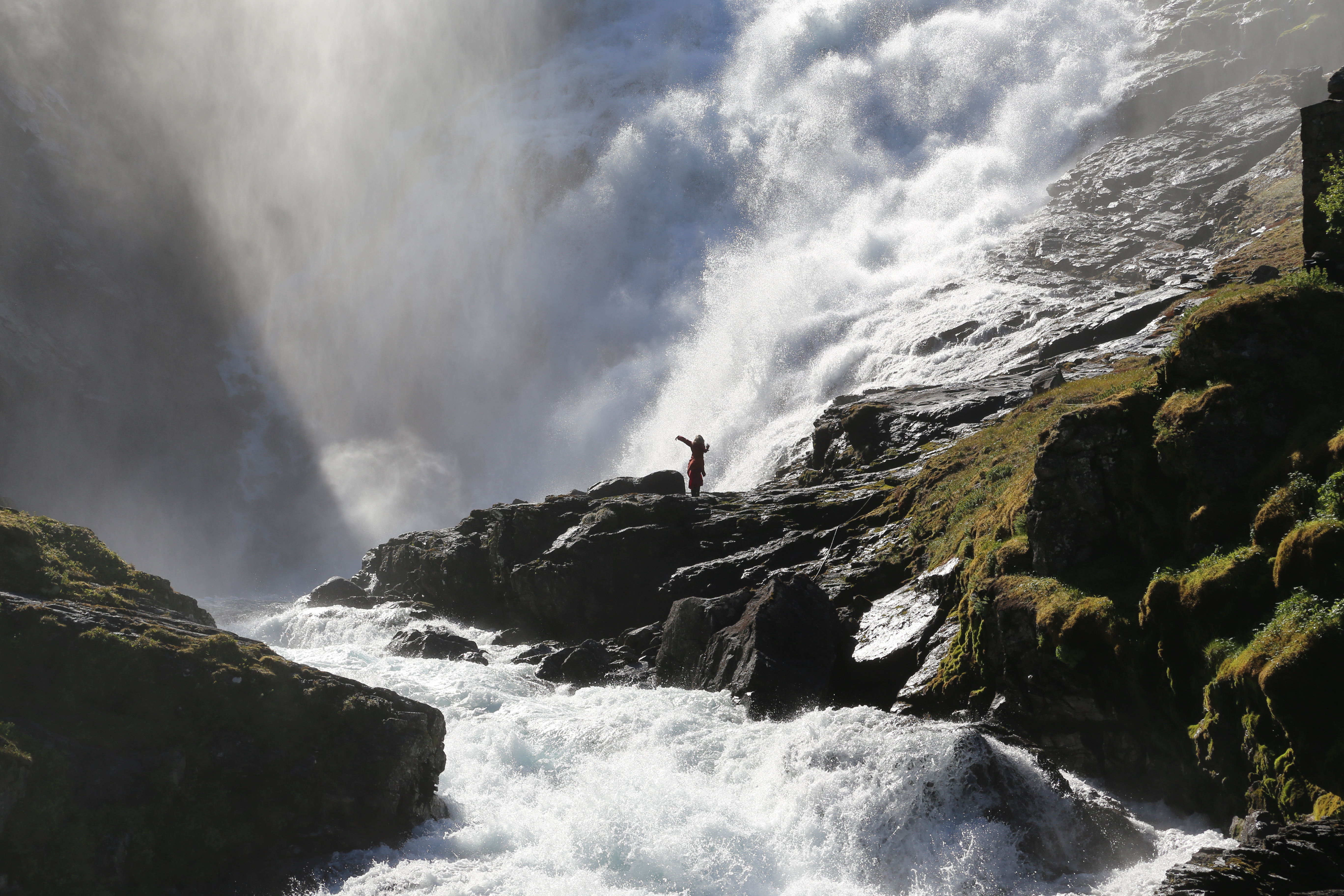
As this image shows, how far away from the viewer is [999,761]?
1149cm

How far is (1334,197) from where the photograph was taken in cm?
1232

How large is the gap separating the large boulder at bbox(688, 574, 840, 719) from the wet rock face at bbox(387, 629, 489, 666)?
10798 mm

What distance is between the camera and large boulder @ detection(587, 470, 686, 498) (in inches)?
1362

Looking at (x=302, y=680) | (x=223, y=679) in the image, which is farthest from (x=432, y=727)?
(x=223, y=679)

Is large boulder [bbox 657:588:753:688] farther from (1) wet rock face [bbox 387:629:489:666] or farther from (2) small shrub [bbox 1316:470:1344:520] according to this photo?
(2) small shrub [bbox 1316:470:1344:520]

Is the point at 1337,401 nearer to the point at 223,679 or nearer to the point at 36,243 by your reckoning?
Result: the point at 223,679

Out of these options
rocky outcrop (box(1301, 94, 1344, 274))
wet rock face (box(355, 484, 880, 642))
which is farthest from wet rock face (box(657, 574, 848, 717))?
rocky outcrop (box(1301, 94, 1344, 274))

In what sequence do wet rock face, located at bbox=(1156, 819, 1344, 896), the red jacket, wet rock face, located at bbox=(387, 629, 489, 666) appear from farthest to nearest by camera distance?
the red jacket → wet rock face, located at bbox=(387, 629, 489, 666) → wet rock face, located at bbox=(1156, 819, 1344, 896)

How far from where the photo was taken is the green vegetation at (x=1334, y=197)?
482 inches

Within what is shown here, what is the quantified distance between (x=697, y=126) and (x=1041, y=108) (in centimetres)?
4133

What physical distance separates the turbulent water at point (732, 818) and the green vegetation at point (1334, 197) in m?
9.77

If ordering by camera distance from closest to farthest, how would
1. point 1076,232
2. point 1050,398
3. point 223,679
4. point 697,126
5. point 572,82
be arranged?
point 223,679
point 1050,398
point 1076,232
point 697,126
point 572,82

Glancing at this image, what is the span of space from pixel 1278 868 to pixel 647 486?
28.5 metres

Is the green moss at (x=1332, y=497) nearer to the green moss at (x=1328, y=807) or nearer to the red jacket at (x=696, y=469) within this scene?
the green moss at (x=1328, y=807)
